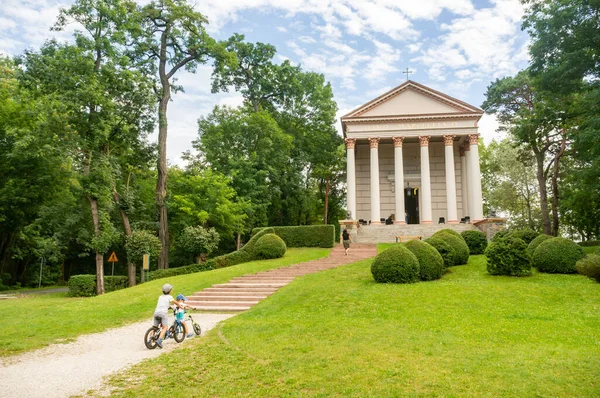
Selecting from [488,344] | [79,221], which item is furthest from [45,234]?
[488,344]

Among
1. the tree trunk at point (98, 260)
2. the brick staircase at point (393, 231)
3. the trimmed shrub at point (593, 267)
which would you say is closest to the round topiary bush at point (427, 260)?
the trimmed shrub at point (593, 267)

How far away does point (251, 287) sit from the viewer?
55.5 ft

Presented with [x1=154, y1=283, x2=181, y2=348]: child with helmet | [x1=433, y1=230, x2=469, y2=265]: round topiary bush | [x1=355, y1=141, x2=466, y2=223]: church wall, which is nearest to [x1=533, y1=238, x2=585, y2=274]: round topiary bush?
[x1=433, y1=230, x2=469, y2=265]: round topiary bush

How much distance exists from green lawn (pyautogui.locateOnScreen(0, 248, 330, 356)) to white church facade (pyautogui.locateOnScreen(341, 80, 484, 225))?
14.1m

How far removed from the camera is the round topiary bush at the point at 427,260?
15.5m

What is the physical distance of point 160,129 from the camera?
2927 cm

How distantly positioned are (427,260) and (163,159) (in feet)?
68.0

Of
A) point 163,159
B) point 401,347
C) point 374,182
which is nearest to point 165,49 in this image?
point 163,159

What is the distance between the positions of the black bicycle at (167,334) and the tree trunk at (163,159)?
64.4 feet

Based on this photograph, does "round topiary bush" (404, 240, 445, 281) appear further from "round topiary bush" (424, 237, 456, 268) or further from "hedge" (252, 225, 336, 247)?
"hedge" (252, 225, 336, 247)

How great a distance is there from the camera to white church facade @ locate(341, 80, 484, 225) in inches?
1244

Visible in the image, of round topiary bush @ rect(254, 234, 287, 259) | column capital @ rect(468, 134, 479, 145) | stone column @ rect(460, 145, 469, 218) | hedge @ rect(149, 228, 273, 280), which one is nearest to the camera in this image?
round topiary bush @ rect(254, 234, 287, 259)

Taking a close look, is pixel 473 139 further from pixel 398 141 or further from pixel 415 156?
pixel 398 141

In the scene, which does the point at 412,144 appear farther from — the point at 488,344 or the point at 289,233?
the point at 488,344
